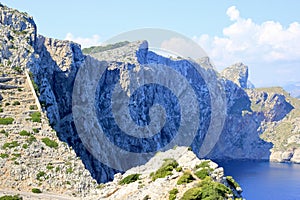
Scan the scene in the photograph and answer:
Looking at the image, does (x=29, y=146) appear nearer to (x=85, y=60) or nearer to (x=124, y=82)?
(x=85, y=60)

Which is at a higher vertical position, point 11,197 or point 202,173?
point 202,173

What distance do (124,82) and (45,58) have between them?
184 feet

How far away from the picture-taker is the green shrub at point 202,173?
44.1 m

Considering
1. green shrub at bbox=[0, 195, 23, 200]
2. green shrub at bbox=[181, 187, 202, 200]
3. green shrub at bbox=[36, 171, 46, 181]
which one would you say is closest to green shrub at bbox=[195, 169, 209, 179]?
green shrub at bbox=[181, 187, 202, 200]

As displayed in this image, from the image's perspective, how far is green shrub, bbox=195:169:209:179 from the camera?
4412cm

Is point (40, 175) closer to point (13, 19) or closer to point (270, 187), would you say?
point (13, 19)

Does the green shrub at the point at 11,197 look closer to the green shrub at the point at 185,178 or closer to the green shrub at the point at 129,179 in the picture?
the green shrub at the point at 129,179

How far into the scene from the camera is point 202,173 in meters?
44.8

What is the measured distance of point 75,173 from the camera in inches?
2260

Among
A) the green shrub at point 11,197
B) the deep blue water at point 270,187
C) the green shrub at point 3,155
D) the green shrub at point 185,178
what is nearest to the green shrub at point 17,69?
the green shrub at point 3,155

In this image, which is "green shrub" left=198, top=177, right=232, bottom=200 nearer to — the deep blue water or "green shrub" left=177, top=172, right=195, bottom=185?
"green shrub" left=177, top=172, right=195, bottom=185

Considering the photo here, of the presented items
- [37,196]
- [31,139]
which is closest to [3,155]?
[31,139]

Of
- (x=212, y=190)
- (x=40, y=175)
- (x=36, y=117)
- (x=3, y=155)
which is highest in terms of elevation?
(x=36, y=117)

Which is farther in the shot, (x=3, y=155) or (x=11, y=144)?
(x=11, y=144)
